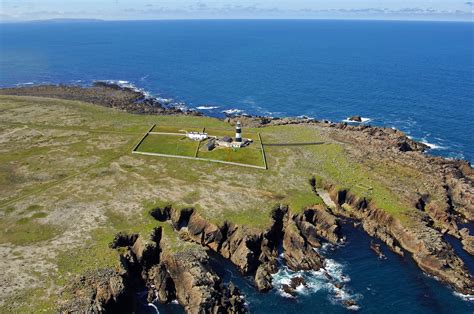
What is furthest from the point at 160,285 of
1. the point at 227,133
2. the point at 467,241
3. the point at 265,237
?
the point at 227,133

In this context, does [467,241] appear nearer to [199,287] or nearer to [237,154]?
[199,287]

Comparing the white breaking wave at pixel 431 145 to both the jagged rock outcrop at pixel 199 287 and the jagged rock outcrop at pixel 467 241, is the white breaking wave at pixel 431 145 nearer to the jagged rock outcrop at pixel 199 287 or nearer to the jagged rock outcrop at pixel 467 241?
the jagged rock outcrop at pixel 467 241

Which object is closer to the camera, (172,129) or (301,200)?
(301,200)

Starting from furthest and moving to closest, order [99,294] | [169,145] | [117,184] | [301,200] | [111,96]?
[111,96] → [169,145] → [117,184] → [301,200] → [99,294]

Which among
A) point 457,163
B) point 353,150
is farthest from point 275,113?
point 457,163

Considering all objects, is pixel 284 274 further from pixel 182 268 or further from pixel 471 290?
pixel 471 290

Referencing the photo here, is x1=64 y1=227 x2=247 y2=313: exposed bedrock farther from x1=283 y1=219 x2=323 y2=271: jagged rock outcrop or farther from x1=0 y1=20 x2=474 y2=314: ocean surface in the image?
x1=283 y1=219 x2=323 y2=271: jagged rock outcrop

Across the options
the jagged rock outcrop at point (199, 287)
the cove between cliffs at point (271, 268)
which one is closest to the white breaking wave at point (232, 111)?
the cove between cliffs at point (271, 268)
